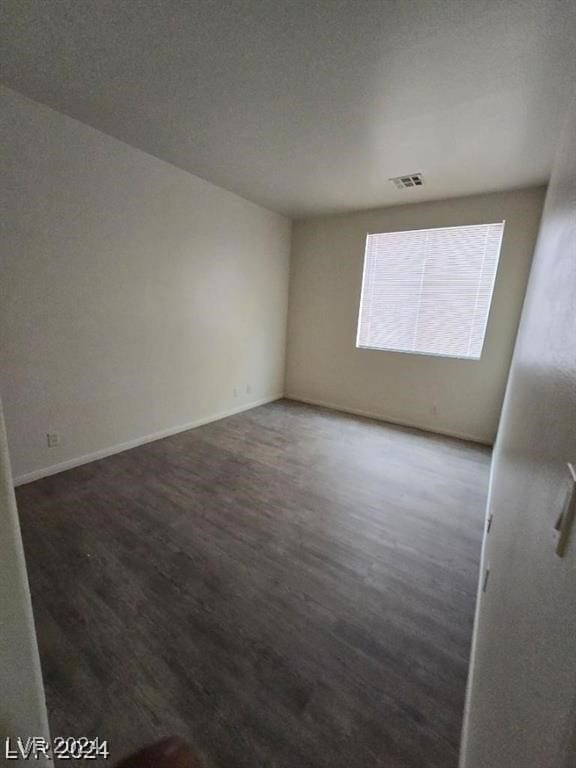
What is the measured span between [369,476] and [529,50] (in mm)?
2859

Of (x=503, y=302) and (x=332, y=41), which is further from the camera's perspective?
(x=503, y=302)

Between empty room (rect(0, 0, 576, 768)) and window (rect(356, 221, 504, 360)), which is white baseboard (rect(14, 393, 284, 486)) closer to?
empty room (rect(0, 0, 576, 768))

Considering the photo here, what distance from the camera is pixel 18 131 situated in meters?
2.14

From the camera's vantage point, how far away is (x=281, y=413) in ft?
14.8

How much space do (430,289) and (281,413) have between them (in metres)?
2.52

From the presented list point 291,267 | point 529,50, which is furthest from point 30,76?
point 291,267

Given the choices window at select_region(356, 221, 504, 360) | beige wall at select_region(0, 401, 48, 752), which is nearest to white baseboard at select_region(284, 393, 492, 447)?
window at select_region(356, 221, 504, 360)

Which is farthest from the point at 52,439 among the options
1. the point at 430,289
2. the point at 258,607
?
the point at 430,289

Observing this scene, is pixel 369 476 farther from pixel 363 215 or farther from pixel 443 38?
pixel 363 215

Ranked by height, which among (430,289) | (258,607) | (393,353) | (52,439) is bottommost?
(258,607)

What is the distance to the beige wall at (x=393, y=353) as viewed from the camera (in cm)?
338

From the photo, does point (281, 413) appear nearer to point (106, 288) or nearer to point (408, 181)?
point (106, 288)

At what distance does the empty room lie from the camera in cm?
94

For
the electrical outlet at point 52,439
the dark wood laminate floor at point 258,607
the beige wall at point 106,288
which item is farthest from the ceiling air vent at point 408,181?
the electrical outlet at point 52,439
